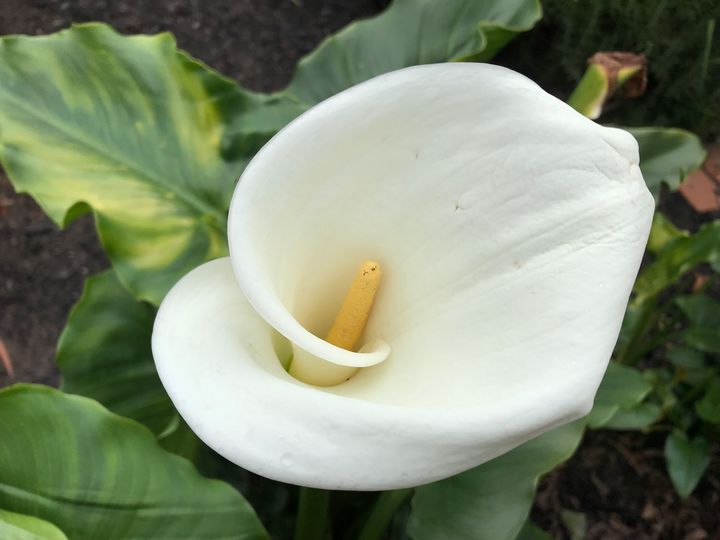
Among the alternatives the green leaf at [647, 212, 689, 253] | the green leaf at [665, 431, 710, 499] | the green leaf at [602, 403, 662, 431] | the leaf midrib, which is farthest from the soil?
the leaf midrib

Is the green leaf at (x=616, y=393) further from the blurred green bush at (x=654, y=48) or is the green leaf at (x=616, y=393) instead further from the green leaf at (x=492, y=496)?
the blurred green bush at (x=654, y=48)

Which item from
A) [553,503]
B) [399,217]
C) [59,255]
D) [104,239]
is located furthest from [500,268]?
[59,255]

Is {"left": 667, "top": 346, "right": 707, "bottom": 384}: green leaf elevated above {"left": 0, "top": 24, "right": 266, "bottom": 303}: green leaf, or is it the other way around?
{"left": 0, "top": 24, "right": 266, "bottom": 303}: green leaf

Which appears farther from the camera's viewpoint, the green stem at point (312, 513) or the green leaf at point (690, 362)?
the green leaf at point (690, 362)

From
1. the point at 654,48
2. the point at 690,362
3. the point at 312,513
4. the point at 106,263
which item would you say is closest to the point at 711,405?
the point at 690,362

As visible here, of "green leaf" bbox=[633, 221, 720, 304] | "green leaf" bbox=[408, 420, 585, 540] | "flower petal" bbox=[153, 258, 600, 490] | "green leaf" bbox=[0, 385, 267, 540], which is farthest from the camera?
"green leaf" bbox=[633, 221, 720, 304]

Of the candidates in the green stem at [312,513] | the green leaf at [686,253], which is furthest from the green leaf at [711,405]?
the green stem at [312,513]

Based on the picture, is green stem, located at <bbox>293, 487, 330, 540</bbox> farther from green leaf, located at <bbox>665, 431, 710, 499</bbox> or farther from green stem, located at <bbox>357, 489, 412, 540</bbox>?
green leaf, located at <bbox>665, 431, 710, 499</bbox>
